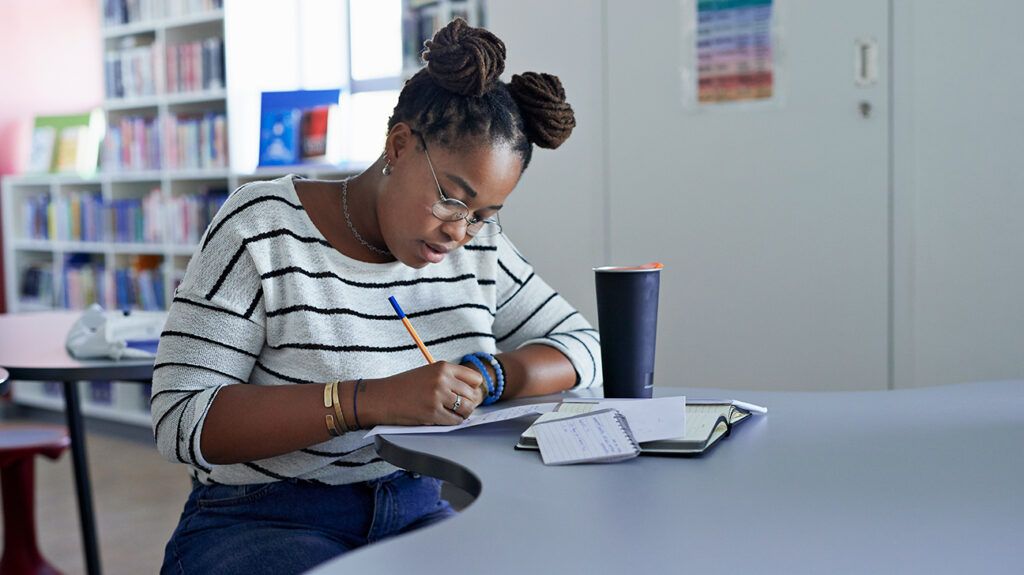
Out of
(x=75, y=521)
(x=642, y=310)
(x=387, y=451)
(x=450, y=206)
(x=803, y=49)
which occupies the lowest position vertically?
(x=75, y=521)

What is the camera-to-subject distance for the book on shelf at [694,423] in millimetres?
1139

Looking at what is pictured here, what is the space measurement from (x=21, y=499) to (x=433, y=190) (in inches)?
73.9

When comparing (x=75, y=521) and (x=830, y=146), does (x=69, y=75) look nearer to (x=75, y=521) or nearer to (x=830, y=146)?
(x=75, y=521)

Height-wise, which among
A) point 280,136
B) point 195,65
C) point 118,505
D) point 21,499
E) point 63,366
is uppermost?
point 195,65

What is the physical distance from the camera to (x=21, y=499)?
9.18ft

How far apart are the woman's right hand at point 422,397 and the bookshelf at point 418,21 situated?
10.0 feet

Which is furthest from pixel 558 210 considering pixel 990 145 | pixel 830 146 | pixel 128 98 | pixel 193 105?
pixel 128 98

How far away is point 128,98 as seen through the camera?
5371 mm

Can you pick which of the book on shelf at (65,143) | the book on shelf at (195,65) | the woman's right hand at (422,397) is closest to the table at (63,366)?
the woman's right hand at (422,397)

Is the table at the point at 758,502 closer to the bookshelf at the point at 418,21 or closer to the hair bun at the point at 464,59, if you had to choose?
the hair bun at the point at 464,59

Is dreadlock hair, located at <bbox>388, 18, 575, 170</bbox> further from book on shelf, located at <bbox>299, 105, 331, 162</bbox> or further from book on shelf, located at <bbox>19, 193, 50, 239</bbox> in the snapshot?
book on shelf, located at <bbox>19, 193, 50, 239</bbox>

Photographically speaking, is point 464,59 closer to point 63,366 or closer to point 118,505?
point 63,366

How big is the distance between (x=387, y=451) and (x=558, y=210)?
2.30m

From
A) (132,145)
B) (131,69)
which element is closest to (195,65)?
(131,69)
